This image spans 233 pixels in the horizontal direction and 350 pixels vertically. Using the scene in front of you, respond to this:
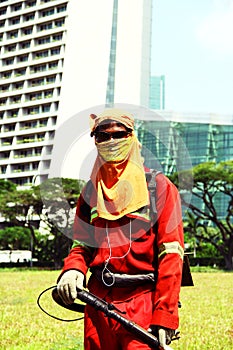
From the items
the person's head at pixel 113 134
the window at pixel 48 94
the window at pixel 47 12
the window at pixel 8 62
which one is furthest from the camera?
the window at pixel 8 62

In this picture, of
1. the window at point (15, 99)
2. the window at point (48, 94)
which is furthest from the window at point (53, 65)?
the window at point (15, 99)

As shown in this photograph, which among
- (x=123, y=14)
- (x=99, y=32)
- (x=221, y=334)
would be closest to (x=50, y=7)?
(x=99, y=32)

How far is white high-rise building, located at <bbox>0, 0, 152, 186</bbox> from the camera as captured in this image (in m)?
64.2

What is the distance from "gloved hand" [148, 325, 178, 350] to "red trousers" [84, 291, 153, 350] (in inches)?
2.2

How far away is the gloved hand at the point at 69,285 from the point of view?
311cm

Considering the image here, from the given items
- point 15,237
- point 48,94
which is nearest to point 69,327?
point 15,237

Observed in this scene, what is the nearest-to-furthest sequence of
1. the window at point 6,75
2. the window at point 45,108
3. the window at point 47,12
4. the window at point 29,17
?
the window at point 45,108 < the window at point 47,12 < the window at point 6,75 < the window at point 29,17

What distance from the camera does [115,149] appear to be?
10.7ft

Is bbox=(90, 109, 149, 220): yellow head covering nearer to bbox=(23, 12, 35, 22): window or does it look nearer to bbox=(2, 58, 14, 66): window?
bbox=(2, 58, 14, 66): window

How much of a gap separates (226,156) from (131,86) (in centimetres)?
1476

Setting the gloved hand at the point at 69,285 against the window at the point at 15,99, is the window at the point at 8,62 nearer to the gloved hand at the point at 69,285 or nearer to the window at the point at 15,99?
the window at the point at 15,99

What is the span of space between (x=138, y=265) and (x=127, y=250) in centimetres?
10

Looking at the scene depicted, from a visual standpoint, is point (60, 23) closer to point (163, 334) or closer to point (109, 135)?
point (109, 135)

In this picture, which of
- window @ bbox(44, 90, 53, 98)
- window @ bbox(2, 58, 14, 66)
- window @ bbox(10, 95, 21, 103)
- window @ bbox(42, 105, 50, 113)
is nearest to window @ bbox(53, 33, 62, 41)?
window @ bbox(2, 58, 14, 66)
